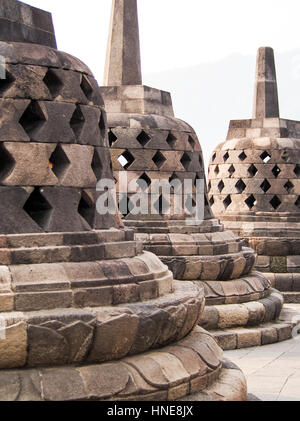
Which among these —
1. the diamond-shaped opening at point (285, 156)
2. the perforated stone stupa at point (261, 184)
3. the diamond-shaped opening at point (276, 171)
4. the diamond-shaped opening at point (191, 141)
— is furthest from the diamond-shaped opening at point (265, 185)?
the diamond-shaped opening at point (191, 141)

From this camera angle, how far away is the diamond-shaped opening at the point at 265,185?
47.6 feet

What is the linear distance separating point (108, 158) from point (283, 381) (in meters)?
2.82

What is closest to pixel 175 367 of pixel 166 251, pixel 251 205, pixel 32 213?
pixel 32 213

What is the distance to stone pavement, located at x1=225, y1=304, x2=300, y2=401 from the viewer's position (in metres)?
7.02

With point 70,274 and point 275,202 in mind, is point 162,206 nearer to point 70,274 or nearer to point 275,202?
point 275,202

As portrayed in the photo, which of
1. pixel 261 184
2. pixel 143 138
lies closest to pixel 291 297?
pixel 261 184

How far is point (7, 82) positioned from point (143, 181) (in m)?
5.02

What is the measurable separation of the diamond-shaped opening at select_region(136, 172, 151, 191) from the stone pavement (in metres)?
2.33

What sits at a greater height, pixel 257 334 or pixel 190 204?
pixel 190 204

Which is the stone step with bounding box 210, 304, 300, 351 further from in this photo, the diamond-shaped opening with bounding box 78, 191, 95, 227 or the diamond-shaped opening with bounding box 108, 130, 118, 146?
the diamond-shaped opening with bounding box 78, 191, 95, 227

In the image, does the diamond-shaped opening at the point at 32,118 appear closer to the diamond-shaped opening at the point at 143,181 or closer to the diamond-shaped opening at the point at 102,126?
the diamond-shaped opening at the point at 102,126

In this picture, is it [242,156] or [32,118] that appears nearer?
[32,118]

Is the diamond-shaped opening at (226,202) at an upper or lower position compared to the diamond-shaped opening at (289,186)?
lower

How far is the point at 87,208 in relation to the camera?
570cm
